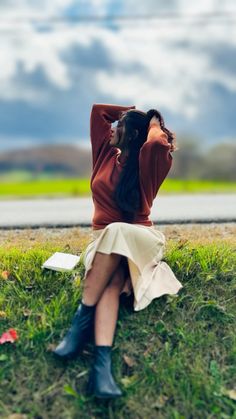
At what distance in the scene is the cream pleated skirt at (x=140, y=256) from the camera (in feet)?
13.9

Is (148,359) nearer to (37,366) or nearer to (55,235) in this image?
(37,366)

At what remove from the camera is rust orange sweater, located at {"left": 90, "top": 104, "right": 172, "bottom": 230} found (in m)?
4.66

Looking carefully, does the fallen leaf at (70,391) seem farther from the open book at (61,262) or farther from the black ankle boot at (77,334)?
the open book at (61,262)

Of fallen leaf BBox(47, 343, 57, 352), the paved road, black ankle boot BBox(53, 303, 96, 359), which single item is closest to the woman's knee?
black ankle boot BBox(53, 303, 96, 359)

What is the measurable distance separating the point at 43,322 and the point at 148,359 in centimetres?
79

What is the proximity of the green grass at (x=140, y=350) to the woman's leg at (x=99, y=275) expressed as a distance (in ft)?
1.12

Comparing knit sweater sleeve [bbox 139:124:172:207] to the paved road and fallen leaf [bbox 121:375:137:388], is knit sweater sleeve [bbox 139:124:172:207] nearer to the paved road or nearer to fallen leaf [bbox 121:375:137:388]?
fallen leaf [bbox 121:375:137:388]

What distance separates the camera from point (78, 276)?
483 cm

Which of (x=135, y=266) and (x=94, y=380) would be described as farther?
(x=135, y=266)

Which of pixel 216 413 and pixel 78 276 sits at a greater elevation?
pixel 78 276

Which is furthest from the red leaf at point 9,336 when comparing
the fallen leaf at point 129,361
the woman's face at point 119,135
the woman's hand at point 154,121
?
the woman's hand at point 154,121

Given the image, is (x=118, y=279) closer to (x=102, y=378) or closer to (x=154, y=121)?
(x=102, y=378)

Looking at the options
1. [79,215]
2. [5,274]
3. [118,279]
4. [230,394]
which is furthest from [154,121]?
[79,215]

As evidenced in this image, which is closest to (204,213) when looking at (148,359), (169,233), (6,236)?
(169,233)
